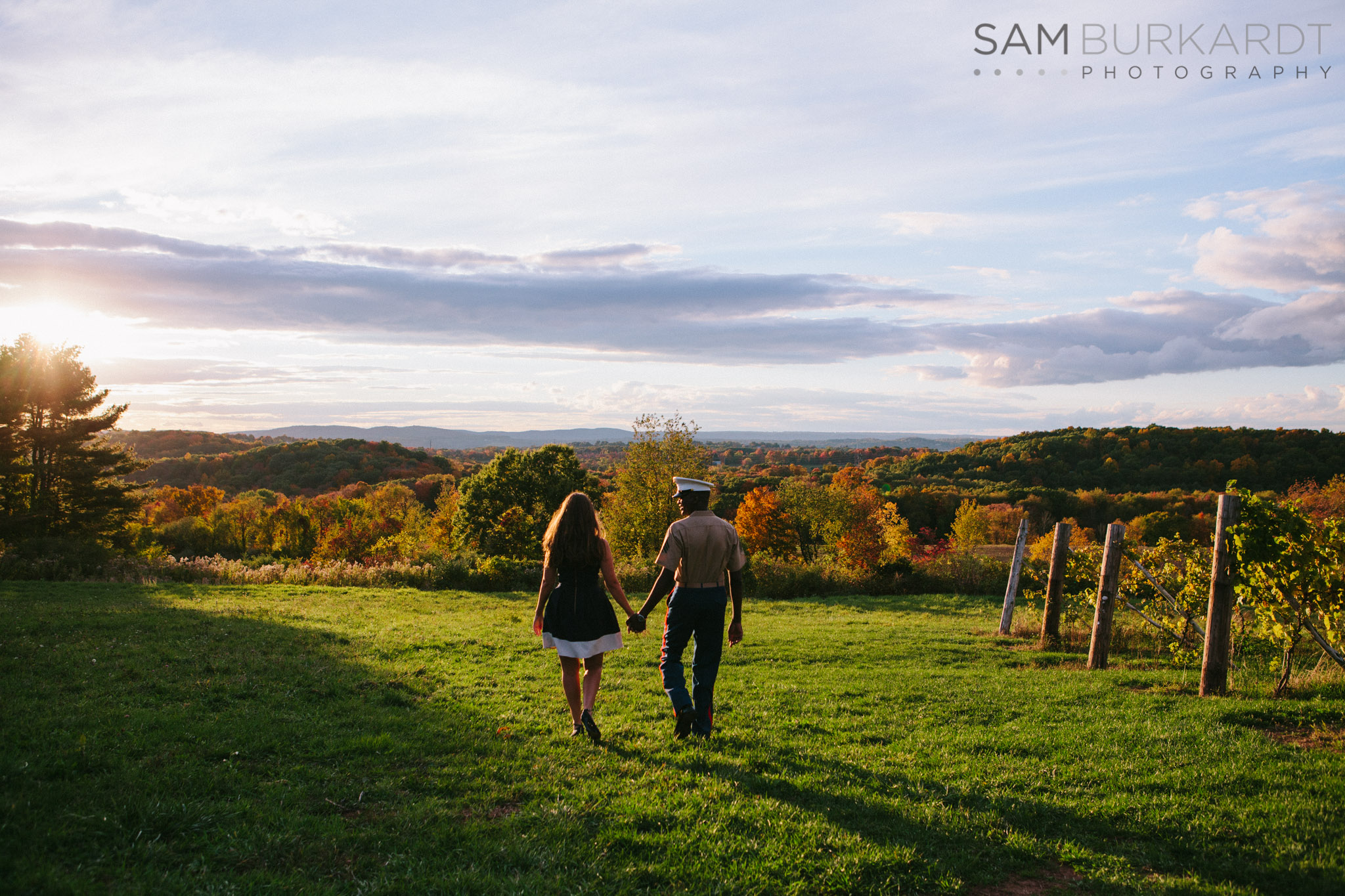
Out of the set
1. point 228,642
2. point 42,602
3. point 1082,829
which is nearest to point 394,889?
point 1082,829

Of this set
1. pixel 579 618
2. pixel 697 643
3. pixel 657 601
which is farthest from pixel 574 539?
pixel 697 643

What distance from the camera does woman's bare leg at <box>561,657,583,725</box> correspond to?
6805 mm

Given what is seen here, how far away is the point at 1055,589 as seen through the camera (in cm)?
1442

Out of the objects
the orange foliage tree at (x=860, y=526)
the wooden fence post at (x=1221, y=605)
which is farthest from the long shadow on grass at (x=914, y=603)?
the wooden fence post at (x=1221, y=605)

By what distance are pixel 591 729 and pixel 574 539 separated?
194 cm

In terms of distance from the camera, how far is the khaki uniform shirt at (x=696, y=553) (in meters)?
6.77

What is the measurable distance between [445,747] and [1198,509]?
84.1 metres

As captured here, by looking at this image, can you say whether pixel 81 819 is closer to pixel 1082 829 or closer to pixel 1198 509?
pixel 1082 829

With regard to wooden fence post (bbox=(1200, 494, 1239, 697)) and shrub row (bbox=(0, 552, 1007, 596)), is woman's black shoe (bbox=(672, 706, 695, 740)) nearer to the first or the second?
wooden fence post (bbox=(1200, 494, 1239, 697))

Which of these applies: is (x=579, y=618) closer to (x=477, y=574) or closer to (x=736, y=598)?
(x=736, y=598)

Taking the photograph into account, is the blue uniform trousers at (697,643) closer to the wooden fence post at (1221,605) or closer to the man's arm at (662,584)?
the man's arm at (662,584)

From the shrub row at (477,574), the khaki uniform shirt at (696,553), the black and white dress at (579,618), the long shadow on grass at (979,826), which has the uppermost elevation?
the khaki uniform shirt at (696,553)

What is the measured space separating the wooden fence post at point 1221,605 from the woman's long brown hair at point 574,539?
863cm

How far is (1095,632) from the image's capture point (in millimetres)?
12180
